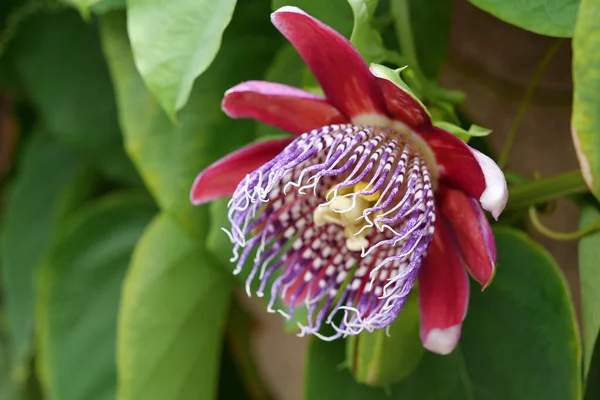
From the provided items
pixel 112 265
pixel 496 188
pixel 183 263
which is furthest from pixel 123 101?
pixel 496 188

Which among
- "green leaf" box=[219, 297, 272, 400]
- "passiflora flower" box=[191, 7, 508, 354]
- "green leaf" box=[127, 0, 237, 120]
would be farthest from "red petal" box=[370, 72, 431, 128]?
"green leaf" box=[219, 297, 272, 400]

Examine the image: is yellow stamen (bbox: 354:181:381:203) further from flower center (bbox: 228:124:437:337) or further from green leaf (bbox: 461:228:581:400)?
green leaf (bbox: 461:228:581:400)

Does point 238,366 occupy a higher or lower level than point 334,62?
lower

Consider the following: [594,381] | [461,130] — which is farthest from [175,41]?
[594,381]

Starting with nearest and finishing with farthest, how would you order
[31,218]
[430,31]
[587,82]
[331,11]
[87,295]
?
[587,82] < [331,11] < [430,31] < [87,295] < [31,218]

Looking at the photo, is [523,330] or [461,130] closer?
[461,130]

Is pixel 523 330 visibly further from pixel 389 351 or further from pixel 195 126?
pixel 195 126
